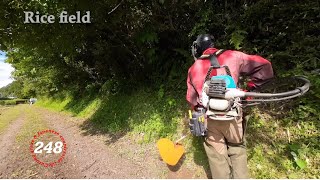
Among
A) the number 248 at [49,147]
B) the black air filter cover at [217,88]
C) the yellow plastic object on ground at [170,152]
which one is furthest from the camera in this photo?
the number 248 at [49,147]

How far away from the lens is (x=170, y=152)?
537cm

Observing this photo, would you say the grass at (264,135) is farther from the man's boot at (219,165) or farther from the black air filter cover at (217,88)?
the black air filter cover at (217,88)

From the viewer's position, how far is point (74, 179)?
5387 mm

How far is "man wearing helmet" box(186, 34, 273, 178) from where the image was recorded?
3.79m

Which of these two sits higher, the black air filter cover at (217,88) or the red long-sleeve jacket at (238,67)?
the red long-sleeve jacket at (238,67)

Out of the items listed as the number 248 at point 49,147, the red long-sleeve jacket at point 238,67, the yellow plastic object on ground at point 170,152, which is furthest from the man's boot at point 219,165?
the number 248 at point 49,147

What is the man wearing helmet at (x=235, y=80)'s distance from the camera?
379cm

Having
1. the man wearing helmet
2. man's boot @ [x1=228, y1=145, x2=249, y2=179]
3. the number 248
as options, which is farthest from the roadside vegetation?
the number 248

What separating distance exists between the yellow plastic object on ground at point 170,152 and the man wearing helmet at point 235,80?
1228mm

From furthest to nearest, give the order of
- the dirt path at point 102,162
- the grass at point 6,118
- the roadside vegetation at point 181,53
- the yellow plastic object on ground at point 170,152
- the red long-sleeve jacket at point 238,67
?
the grass at point 6,118, the dirt path at point 102,162, the yellow plastic object on ground at point 170,152, the roadside vegetation at point 181,53, the red long-sleeve jacket at point 238,67

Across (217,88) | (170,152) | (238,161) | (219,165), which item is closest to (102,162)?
(170,152)

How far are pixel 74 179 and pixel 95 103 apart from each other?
30.4 feet

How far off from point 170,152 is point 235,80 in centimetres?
242

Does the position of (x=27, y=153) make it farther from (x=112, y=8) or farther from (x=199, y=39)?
(x=199, y=39)
